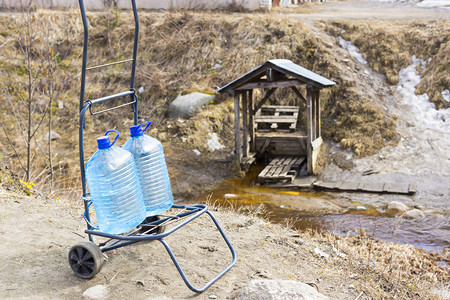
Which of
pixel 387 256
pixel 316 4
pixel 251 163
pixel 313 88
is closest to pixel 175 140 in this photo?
pixel 251 163

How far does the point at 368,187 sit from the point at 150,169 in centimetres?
704

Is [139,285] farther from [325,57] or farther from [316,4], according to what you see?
[316,4]

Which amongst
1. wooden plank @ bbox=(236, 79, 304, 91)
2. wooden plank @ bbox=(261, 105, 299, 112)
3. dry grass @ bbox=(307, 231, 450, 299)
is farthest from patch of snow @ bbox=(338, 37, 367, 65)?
dry grass @ bbox=(307, 231, 450, 299)

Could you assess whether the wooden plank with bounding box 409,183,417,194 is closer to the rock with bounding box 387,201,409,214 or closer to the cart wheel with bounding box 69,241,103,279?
the rock with bounding box 387,201,409,214

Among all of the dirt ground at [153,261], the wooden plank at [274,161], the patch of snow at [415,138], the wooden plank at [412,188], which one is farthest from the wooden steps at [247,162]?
the dirt ground at [153,261]

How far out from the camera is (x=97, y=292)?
355 centimetres

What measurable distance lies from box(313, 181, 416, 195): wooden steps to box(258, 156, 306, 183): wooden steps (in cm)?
74

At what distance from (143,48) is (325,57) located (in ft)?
23.8

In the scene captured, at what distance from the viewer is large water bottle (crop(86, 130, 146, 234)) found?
11.4ft

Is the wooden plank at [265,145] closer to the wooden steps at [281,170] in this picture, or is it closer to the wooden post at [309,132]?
the wooden steps at [281,170]

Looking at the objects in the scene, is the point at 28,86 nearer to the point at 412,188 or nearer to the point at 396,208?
the point at 396,208

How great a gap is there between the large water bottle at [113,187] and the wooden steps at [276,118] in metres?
8.93

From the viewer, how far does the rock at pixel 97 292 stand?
11.5 feet

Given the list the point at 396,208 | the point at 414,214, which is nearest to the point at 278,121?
the point at 396,208
